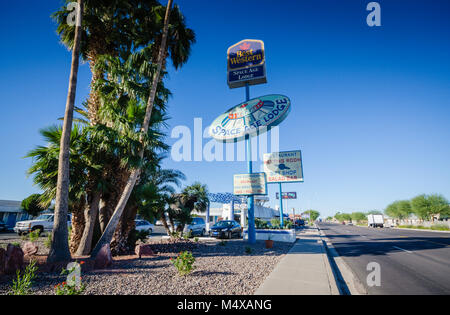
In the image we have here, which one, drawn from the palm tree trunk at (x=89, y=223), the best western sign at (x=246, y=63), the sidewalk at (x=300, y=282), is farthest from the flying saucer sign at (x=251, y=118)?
the sidewalk at (x=300, y=282)

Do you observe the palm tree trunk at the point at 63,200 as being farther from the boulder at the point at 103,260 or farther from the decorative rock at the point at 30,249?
the decorative rock at the point at 30,249

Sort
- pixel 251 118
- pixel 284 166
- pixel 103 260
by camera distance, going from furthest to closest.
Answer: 1. pixel 284 166
2. pixel 251 118
3. pixel 103 260

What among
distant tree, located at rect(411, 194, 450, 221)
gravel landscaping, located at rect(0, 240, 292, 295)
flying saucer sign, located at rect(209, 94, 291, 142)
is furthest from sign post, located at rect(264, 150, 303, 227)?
distant tree, located at rect(411, 194, 450, 221)

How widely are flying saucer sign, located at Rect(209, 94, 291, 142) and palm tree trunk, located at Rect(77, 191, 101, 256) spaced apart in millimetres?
8453

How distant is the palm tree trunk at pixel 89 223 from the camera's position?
26.3ft

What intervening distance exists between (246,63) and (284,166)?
13018 millimetres

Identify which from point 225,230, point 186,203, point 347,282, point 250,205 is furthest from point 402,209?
point 347,282

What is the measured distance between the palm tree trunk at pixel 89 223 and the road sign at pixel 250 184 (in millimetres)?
9046

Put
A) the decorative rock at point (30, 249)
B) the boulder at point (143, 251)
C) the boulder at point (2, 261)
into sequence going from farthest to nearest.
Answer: the boulder at point (143, 251) → the decorative rock at point (30, 249) → the boulder at point (2, 261)

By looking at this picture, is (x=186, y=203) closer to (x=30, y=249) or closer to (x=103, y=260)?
(x=30, y=249)

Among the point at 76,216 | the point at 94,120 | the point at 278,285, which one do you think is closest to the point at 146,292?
the point at 278,285

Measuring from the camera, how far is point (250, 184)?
1488 centimetres

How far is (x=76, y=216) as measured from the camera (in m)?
8.61

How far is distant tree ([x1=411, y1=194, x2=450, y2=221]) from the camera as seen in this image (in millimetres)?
45750
